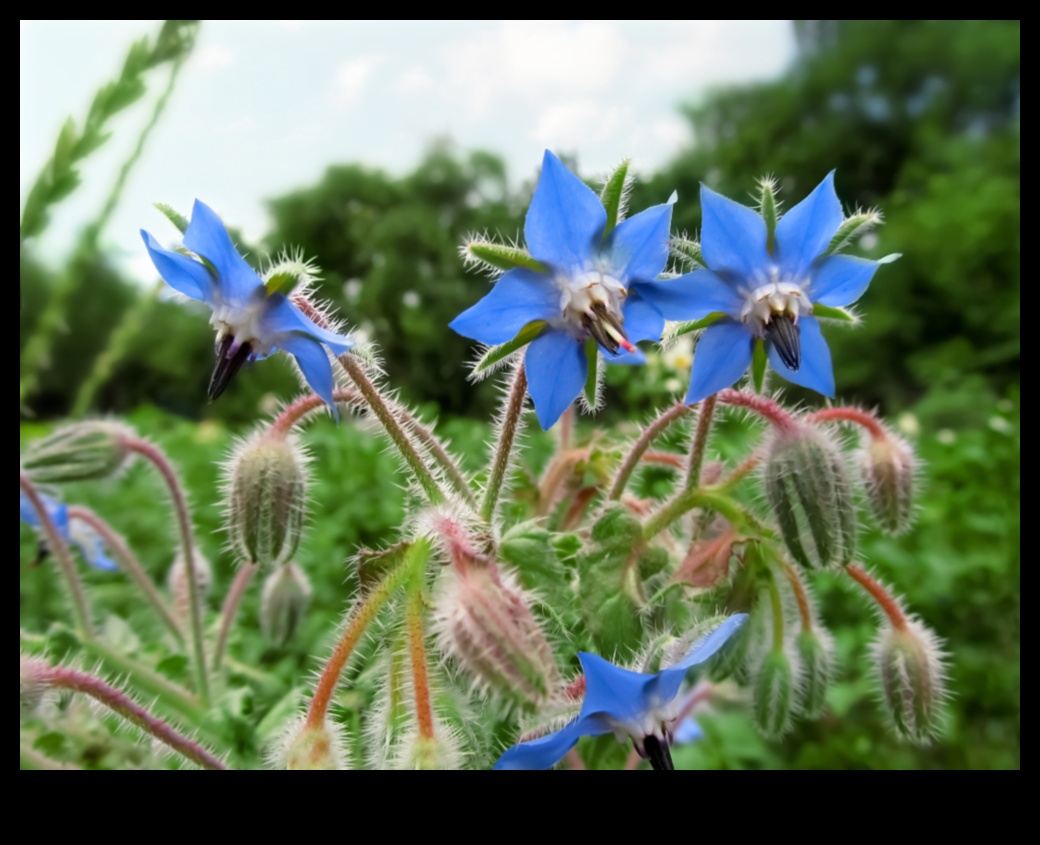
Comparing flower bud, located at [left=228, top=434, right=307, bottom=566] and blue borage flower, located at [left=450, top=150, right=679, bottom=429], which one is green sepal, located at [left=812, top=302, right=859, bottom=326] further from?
flower bud, located at [left=228, top=434, right=307, bottom=566]

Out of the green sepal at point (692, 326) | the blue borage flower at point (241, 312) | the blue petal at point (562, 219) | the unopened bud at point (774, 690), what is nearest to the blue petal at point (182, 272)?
the blue borage flower at point (241, 312)

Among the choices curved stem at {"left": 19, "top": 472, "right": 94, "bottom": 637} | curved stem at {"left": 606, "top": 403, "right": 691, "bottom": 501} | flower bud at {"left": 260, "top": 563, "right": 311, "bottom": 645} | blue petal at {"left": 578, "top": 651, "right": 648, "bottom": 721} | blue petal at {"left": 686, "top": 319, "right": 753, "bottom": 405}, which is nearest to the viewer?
blue petal at {"left": 578, "top": 651, "right": 648, "bottom": 721}

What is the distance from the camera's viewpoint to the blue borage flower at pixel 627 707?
1.61 feet

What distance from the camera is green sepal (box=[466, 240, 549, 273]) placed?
1.88 ft

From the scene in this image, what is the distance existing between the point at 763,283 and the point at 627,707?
0.30 metres

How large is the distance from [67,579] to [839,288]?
83cm

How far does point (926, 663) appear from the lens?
0.77 m

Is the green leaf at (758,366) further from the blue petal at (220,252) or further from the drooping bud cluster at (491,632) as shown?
the blue petal at (220,252)

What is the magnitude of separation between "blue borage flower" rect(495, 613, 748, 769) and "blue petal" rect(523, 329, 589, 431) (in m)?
0.17

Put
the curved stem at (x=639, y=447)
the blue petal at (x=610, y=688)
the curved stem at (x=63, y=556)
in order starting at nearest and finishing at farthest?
the blue petal at (x=610, y=688) < the curved stem at (x=639, y=447) < the curved stem at (x=63, y=556)

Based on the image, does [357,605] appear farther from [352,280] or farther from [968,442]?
[968,442]

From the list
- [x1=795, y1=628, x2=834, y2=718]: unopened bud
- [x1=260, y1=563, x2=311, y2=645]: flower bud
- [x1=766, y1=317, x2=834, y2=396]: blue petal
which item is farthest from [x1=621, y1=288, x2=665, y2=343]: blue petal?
[x1=260, y1=563, x2=311, y2=645]: flower bud

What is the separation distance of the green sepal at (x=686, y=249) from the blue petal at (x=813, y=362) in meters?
0.09

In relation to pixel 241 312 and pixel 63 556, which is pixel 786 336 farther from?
pixel 63 556
